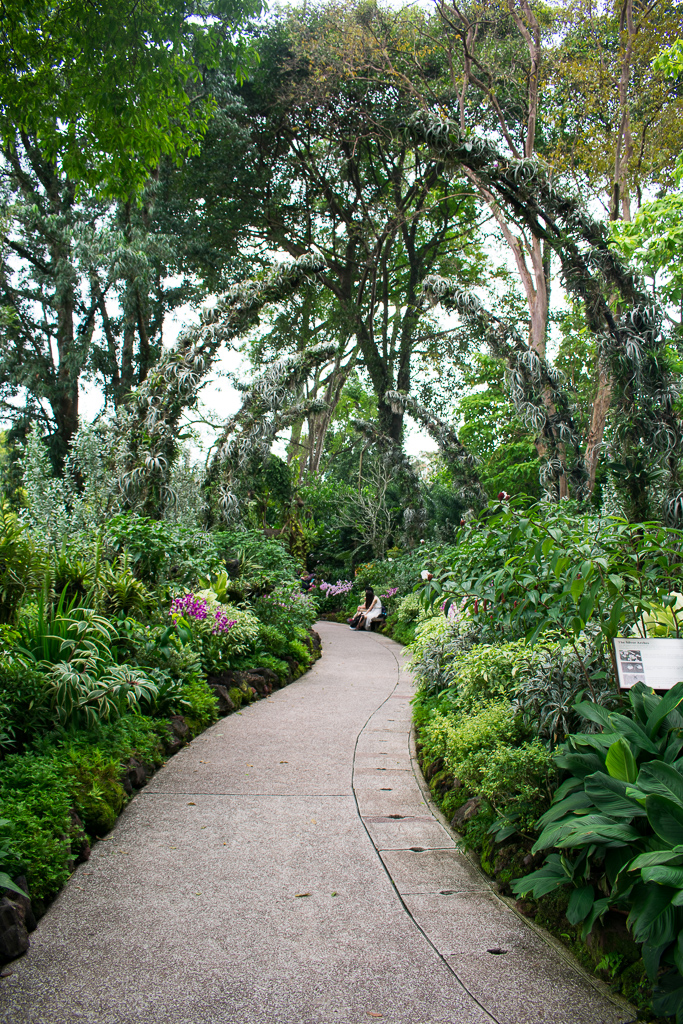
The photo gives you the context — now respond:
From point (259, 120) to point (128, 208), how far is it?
420cm

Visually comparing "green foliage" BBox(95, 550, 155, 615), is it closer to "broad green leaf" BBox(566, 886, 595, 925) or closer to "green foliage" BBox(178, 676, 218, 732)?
"green foliage" BBox(178, 676, 218, 732)

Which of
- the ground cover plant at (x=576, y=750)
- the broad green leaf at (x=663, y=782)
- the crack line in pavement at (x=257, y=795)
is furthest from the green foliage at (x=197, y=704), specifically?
the broad green leaf at (x=663, y=782)

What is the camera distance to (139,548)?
5785mm

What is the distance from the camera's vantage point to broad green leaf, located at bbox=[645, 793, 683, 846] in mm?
1862

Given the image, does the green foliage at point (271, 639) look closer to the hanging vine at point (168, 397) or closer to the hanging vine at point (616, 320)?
the hanging vine at point (168, 397)

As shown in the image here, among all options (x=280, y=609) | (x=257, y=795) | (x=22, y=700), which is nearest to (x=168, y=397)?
(x=280, y=609)

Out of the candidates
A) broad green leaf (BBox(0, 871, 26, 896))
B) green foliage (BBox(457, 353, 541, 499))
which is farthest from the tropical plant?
green foliage (BBox(457, 353, 541, 499))

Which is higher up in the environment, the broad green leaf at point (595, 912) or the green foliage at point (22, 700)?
the green foliage at point (22, 700)

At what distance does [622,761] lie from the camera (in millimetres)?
2145

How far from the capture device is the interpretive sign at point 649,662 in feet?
8.17

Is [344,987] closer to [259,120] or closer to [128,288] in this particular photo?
[128,288]

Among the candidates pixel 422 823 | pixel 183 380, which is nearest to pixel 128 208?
pixel 183 380

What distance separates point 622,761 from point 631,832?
22 cm

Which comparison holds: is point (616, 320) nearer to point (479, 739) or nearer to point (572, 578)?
point (572, 578)
